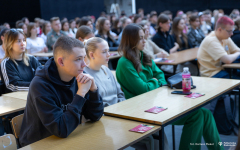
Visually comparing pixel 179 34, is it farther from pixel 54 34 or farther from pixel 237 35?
pixel 54 34

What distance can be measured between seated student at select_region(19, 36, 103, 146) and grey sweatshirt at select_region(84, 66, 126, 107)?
0.55 m

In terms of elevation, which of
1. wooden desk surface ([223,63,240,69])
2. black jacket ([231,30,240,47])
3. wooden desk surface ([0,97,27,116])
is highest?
black jacket ([231,30,240,47])

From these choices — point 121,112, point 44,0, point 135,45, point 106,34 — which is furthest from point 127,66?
point 44,0

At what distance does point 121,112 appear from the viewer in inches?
82.6

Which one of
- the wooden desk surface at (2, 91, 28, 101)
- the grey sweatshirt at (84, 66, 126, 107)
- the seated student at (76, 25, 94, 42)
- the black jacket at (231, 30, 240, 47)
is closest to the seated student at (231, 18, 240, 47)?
the black jacket at (231, 30, 240, 47)

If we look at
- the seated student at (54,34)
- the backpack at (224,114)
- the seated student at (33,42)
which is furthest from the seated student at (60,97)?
the seated student at (54,34)

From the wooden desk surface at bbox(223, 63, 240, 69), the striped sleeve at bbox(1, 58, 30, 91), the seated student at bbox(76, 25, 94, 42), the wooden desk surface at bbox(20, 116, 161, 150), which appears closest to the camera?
the wooden desk surface at bbox(20, 116, 161, 150)

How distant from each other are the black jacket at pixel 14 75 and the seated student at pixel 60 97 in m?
1.26

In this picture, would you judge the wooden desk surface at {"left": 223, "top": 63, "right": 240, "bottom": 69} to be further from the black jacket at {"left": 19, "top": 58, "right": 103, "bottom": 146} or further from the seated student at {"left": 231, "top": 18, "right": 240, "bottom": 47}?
the black jacket at {"left": 19, "top": 58, "right": 103, "bottom": 146}

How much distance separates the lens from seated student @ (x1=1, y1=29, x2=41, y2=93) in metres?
3.12

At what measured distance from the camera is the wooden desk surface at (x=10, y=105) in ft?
7.71

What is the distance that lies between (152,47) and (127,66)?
2.45 meters

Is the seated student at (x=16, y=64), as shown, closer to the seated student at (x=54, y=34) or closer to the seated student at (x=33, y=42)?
the seated student at (x=33, y=42)

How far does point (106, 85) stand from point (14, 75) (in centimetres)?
124
